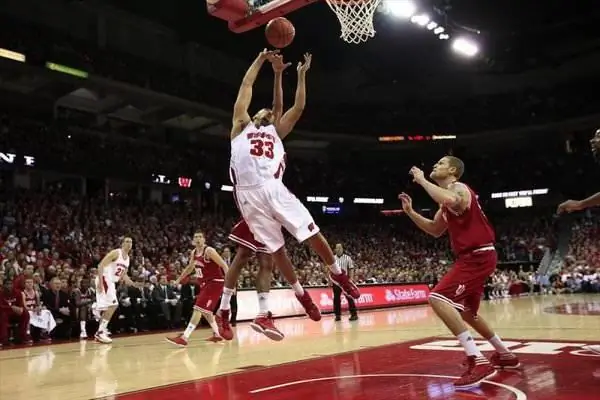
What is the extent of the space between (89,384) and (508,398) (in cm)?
394

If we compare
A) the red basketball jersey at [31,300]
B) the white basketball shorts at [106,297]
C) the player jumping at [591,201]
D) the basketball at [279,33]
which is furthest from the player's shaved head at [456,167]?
the red basketball jersey at [31,300]

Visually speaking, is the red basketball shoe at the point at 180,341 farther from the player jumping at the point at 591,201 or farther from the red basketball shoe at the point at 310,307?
the player jumping at the point at 591,201

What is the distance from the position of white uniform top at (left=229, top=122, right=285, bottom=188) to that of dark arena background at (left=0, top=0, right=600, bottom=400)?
1.56 metres

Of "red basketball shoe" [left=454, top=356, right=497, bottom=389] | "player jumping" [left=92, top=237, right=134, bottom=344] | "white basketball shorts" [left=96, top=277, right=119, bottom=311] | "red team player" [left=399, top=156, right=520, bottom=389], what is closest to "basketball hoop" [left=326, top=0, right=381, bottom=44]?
"red team player" [left=399, top=156, right=520, bottom=389]

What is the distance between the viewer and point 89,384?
230 inches

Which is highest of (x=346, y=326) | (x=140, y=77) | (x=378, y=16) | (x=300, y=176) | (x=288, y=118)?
(x=378, y=16)

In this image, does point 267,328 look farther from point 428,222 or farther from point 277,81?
point 277,81

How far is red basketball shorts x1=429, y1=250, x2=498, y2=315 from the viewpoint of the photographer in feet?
17.7

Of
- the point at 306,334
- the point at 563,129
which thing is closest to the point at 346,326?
the point at 306,334

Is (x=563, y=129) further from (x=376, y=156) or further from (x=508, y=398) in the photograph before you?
(x=508, y=398)

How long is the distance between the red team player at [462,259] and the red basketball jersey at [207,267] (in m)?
4.74

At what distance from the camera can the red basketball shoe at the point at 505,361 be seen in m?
5.80

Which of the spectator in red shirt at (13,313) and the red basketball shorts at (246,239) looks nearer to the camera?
the red basketball shorts at (246,239)

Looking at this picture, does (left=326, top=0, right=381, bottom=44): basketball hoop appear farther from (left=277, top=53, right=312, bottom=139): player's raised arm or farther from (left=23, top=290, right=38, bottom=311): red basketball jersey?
(left=23, top=290, right=38, bottom=311): red basketball jersey
